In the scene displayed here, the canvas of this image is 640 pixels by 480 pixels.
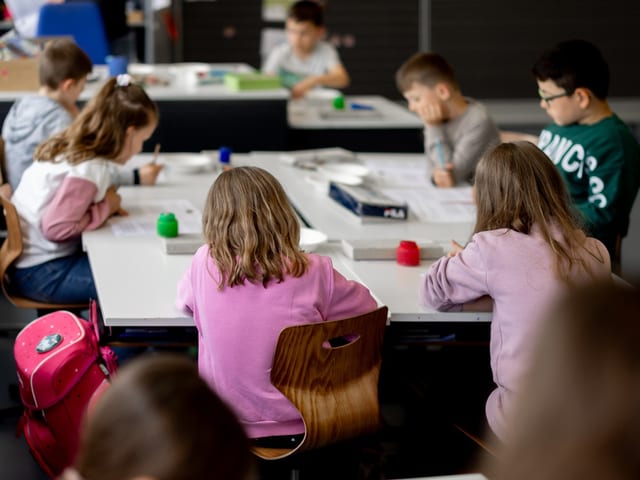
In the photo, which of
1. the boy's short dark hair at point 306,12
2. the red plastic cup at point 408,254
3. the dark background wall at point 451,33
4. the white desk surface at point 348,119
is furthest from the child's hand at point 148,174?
the dark background wall at point 451,33

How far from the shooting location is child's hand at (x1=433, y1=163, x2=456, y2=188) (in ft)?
12.5

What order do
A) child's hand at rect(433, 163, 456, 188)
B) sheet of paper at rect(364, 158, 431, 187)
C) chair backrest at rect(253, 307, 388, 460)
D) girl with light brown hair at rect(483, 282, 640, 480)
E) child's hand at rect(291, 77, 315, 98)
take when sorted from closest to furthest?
girl with light brown hair at rect(483, 282, 640, 480) → chair backrest at rect(253, 307, 388, 460) → child's hand at rect(433, 163, 456, 188) → sheet of paper at rect(364, 158, 431, 187) → child's hand at rect(291, 77, 315, 98)

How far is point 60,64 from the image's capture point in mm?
3855

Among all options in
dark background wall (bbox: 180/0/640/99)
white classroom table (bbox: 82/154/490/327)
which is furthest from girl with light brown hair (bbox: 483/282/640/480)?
dark background wall (bbox: 180/0/640/99)

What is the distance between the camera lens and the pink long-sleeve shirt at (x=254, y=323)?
230cm

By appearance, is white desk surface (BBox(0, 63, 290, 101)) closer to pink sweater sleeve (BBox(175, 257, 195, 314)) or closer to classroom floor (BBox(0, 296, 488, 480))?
classroom floor (BBox(0, 296, 488, 480))

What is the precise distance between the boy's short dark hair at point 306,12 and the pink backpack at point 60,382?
11.8 feet

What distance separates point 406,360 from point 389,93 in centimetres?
519

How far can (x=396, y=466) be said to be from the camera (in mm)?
3090

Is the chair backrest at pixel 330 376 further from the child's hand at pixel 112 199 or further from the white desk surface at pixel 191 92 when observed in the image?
the white desk surface at pixel 191 92

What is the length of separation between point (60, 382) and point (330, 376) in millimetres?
741

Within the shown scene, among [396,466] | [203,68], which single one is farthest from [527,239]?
[203,68]

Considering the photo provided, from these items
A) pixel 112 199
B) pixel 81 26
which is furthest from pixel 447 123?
pixel 81 26

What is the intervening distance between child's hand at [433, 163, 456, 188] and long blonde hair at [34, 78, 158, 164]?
1.15 meters
